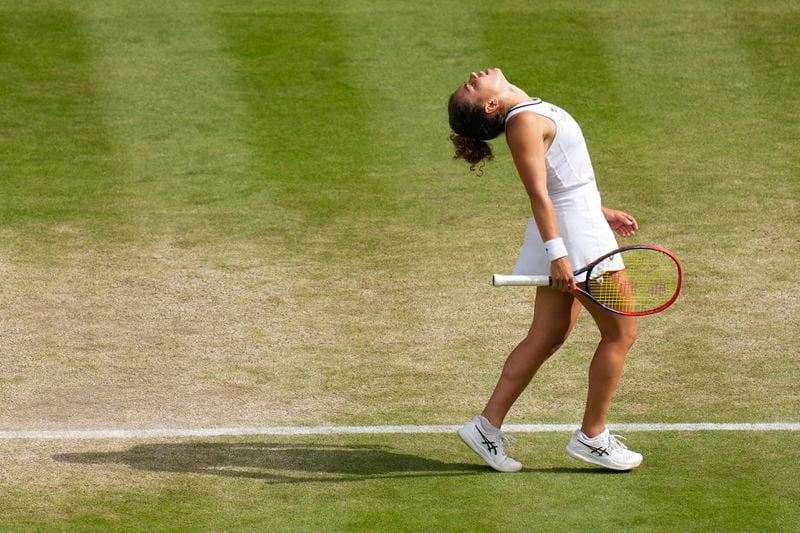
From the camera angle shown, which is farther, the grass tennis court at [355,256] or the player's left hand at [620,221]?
the player's left hand at [620,221]

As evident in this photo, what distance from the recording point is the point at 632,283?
6945mm

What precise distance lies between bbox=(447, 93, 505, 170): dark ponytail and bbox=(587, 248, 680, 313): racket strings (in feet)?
2.55

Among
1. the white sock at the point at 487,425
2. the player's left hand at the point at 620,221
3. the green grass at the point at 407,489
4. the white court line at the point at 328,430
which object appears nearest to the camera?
the green grass at the point at 407,489

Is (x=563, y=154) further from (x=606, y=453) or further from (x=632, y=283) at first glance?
(x=606, y=453)

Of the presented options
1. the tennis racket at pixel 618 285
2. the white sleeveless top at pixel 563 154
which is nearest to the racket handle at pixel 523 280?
the tennis racket at pixel 618 285

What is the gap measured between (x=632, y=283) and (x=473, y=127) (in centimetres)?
109

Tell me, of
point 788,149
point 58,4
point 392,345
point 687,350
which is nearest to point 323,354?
point 392,345

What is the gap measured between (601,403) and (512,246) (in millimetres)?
3616

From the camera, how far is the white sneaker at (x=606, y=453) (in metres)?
6.86

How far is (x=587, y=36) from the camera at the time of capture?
14391mm

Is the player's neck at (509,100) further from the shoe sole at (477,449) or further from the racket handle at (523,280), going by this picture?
the shoe sole at (477,449)

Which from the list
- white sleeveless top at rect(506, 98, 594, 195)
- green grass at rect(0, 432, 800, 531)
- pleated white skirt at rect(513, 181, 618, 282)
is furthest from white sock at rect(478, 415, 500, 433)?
white sleeveless top at rect(506, 98, 594, 195)

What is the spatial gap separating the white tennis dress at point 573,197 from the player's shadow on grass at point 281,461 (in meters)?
1.20

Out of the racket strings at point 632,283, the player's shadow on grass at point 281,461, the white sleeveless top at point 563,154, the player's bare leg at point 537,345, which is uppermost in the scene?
the white sleeveless top at point 563,154
